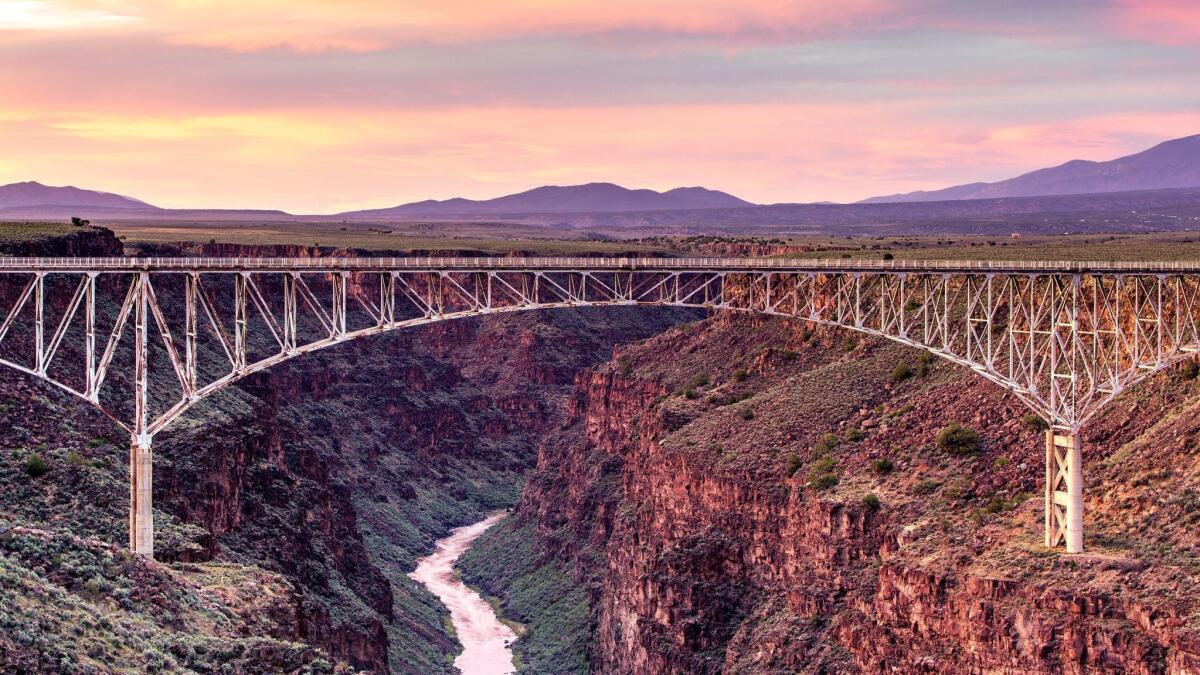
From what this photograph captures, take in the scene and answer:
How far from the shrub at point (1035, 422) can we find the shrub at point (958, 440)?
240cm

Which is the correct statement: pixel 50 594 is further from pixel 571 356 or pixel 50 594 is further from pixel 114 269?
pixel 571 356

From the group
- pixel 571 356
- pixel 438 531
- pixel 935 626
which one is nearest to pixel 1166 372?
pixel 935 626

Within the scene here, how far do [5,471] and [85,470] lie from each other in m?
3.83

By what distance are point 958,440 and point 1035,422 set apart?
3.56 m

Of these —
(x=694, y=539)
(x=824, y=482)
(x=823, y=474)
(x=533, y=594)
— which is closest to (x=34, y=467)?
(x=694, y=539)

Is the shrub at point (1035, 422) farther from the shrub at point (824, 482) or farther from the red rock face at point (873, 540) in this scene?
the shrub at point (824, 482)

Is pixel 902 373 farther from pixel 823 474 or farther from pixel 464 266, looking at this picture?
pixel 464 266

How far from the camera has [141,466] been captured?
69.3 m

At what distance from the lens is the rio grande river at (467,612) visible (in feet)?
338

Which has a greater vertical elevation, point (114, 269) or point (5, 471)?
point (114, 269)

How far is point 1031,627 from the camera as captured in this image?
66000mm

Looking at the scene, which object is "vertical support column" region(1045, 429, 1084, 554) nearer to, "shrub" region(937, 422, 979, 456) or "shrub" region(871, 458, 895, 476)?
"shrub" region(937, 422, 979, 456)

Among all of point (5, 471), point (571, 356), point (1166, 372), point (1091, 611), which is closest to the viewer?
point (1091, 611)

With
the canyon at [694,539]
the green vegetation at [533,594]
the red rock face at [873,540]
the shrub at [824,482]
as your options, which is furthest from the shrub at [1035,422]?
the green vegetation at [533,594]
